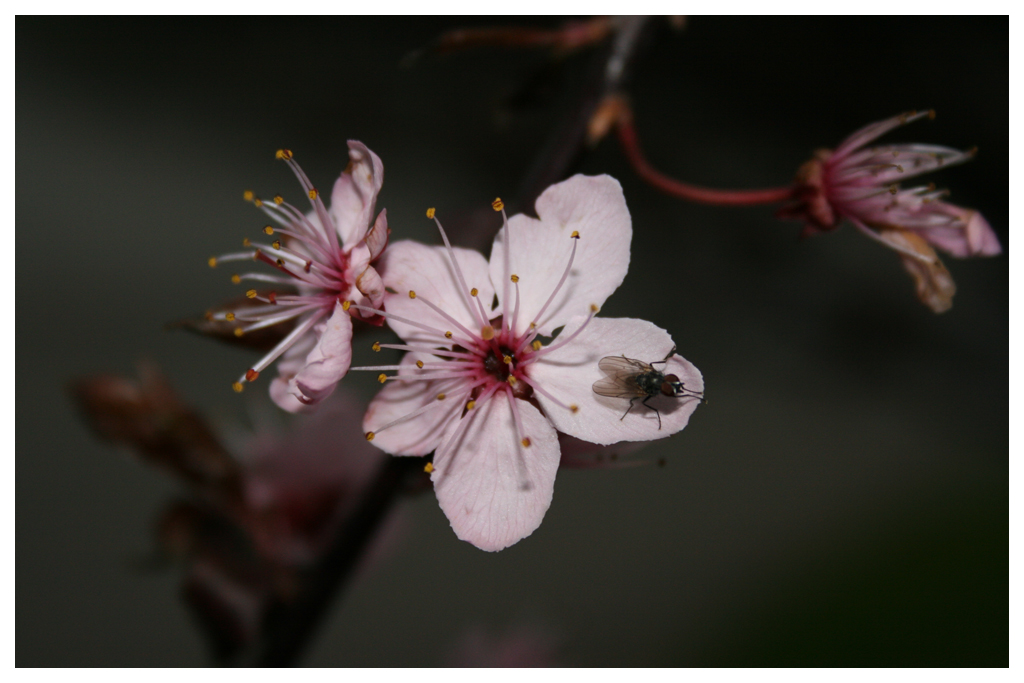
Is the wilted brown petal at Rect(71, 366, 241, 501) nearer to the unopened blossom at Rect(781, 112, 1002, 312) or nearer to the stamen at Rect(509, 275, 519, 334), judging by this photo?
the stamen at Rect(509, 275, 519, 334)

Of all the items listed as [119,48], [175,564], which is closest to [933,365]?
[175,564]

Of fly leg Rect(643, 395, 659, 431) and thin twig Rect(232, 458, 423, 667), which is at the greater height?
fly leg Rect(643, 395, 659, 431)

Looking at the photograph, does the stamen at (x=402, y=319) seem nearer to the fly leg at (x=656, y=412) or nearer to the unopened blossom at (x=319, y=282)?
the unopened blossom at (x=319, y=282)

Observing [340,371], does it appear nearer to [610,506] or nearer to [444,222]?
[444,222]

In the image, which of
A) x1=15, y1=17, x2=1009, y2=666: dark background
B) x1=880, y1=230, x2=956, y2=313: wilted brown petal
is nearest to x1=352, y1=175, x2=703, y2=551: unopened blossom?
x1=880, y1=230, x2=956, y2=313: wilted brown petal

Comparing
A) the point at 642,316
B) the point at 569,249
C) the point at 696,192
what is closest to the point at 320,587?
the point at 569,249

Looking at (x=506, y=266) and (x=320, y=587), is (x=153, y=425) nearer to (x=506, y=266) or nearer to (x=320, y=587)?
(x=320, y=587)

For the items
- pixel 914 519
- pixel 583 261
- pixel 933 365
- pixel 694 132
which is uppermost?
pixel 694 132
